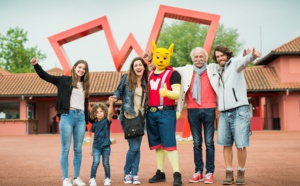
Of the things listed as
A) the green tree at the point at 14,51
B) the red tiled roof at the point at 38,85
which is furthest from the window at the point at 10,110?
the green tree at the point at 14,51

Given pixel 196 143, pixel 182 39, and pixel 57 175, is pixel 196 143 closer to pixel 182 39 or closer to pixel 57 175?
pixel 57 175

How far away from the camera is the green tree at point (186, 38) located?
43.5m

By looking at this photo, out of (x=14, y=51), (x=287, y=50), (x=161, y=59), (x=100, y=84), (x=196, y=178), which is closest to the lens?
(x=196, y=178)

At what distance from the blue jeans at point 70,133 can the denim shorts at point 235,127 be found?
1969mm

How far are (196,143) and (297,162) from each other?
125 inches

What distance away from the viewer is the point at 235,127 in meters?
5.23

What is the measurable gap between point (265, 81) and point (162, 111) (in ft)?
73.5

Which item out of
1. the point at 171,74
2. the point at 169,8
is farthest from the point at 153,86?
the point at 169,8

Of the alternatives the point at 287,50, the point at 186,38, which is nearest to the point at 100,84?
the point at 287,50

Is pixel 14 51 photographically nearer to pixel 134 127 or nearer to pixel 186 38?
pixel 186 38

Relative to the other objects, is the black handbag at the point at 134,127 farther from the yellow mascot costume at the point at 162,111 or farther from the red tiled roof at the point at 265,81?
the red tiled roof at the point at 265,81

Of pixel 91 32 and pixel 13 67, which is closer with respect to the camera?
pixel 91 32

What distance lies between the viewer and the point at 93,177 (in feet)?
17.4

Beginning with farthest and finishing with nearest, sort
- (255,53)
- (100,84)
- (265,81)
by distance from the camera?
(100,84)
(265,81)
(255,53)
